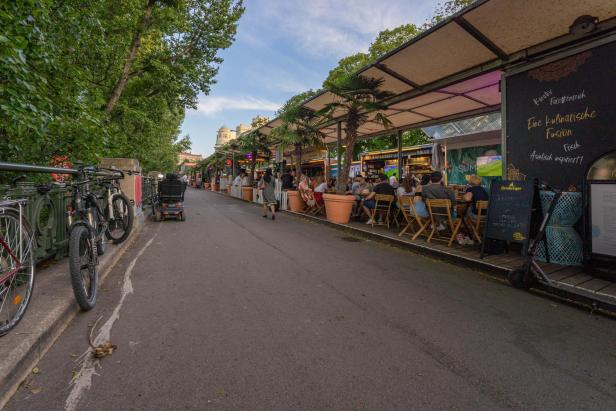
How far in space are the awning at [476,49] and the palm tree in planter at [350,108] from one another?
0.35 m

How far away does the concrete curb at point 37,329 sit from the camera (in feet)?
6.56

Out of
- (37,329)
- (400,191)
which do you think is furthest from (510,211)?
(37,329)

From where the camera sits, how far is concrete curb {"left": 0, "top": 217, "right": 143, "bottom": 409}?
78.7 inches

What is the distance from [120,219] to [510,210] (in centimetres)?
675

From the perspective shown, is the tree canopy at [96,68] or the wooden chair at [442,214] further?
the wooden chair at [442,214]

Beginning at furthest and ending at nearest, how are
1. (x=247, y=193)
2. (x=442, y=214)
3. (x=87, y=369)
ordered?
(x=247, y=193)
(x=442, y=214)
(x=87, y=369)

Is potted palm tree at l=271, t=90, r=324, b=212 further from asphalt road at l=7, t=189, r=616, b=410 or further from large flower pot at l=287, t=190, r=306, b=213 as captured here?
asphalt road at l=7, t=189, r=616, b=410

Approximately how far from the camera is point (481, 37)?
219 inches

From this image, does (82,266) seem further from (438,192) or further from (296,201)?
(296,201)

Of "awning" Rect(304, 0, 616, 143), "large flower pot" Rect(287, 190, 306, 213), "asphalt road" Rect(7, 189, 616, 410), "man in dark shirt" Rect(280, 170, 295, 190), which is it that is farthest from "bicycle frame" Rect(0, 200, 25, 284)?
"man in dark shirt" Rect(280, 170, 295, 190)

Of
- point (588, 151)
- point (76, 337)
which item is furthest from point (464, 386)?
point (588, 151)

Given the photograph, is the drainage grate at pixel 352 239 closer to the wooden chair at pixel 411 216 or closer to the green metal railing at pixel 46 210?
the wooden chair at pixel 411 216

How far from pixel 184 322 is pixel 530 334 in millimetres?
3206

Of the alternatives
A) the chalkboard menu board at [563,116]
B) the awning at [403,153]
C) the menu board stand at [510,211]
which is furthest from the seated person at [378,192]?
the awning at [403,153]
